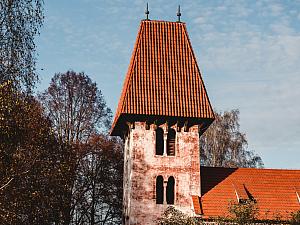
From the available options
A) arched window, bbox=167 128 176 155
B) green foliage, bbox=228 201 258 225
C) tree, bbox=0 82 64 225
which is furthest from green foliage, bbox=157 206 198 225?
tree, bbox=0 82 64 225

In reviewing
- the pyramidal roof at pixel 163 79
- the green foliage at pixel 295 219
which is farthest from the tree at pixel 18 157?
the green foliage at pixel 295 219

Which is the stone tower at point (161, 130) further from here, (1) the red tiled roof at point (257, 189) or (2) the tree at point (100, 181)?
(2) the tree at point (100, 181)

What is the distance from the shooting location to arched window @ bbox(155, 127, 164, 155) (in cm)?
2636

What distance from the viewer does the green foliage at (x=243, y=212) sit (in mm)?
22969

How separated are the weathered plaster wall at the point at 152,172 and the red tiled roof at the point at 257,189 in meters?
1.00

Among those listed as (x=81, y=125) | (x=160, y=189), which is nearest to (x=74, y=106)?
(x=81, y=125)

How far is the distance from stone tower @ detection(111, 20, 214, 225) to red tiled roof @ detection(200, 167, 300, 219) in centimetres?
93

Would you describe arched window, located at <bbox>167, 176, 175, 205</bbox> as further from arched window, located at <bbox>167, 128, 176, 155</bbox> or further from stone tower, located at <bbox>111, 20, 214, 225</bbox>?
arched window, located at <bbox>167, 128, 176, 155</bbox>

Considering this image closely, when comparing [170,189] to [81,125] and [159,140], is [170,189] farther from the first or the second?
[81,125]

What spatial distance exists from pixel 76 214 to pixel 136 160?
342 inches

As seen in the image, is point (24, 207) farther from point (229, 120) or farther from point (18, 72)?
point (229, 120)

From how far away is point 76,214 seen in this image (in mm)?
32531

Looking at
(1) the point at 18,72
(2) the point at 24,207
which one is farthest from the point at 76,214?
(1) the point at 18,72

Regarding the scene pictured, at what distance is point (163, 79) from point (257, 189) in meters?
7.48
